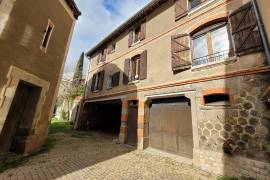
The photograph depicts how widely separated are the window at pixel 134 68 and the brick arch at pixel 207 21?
3.88m

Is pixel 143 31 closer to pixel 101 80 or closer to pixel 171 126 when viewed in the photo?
pixel 101 80

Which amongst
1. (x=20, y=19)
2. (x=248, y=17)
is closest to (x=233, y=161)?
(x=248, y=17)

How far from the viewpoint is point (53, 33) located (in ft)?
23.4

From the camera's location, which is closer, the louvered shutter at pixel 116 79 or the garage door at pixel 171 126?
the garage door at pixel 171 126

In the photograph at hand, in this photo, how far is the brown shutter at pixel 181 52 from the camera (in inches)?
259

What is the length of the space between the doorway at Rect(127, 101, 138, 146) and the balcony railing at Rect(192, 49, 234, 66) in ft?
14.2

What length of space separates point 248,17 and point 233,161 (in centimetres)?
511

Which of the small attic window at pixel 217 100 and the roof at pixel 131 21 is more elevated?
the roof at pixel 131 21

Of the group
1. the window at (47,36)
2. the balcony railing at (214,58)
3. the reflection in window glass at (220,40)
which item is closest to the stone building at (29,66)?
the window at (47,36)

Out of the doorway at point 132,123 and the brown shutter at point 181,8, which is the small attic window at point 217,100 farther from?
the brown shutter at point 181,8

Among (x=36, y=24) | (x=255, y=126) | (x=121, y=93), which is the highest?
(x=36, y=24)

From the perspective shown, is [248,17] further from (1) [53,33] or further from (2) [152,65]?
(1) [53,33]

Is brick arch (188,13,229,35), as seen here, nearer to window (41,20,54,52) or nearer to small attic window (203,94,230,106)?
small attic window (203,94,230,106)

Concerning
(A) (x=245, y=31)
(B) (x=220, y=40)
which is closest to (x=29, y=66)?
(B) (x=220, y=40)
